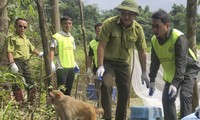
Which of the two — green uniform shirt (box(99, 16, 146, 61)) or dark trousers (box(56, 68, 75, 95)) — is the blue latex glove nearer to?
green uniform shirt (box(99, 16, 146, 61))

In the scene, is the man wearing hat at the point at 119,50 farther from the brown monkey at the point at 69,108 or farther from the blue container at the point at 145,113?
the brown monkey at the point at 69,108

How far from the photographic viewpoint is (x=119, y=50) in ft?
20.6

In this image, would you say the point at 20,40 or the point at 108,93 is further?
the point at 20,40

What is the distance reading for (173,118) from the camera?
18.0ft

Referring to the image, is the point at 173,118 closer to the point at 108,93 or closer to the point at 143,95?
the point at 108,93

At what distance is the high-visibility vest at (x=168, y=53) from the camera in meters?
5.34

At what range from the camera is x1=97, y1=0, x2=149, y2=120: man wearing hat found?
5.97 m

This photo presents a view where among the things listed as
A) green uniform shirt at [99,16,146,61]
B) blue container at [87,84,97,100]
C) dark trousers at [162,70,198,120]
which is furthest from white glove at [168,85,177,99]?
blue container at [87,84,97,100]

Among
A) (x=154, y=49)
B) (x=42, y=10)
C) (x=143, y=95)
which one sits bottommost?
(x=143, y=95)

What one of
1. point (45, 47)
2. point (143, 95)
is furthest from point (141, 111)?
point (143, 95)

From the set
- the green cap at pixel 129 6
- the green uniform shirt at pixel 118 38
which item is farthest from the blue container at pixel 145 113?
the green cap at pixel 129 6

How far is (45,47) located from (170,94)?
1.90 meters

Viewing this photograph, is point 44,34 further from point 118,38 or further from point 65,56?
point 65,56

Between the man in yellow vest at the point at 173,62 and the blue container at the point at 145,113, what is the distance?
0.32 meters
